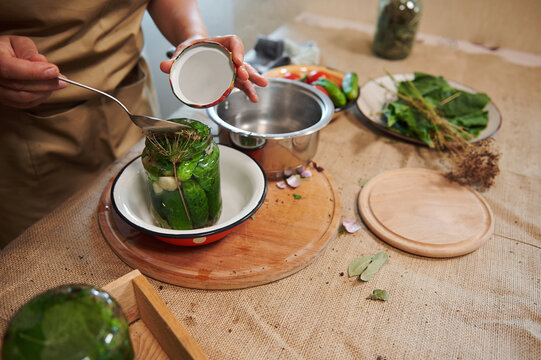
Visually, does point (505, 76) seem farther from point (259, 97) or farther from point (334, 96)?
point (259, 97)

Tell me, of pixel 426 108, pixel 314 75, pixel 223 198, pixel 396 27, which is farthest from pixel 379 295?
pixel 396 27

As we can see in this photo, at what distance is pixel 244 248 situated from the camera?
2.70ft

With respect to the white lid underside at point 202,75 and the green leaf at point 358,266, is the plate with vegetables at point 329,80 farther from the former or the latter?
the green leaf at point 358,266

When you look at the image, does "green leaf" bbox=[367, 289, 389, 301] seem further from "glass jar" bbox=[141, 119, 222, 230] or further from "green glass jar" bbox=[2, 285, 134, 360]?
"green glass jar" bbox=[2, 285, 134, 360]

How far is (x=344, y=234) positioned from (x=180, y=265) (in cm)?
39

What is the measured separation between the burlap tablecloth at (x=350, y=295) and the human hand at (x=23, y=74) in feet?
0.89

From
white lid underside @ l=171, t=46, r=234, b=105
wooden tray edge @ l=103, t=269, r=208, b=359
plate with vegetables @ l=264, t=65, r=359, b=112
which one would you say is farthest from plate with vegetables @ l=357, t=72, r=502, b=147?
wooden tray edge @ l=103, t=269, r=208, b=359

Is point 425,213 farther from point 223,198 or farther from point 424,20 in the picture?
point 424,20

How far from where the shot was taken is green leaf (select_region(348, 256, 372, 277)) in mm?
807

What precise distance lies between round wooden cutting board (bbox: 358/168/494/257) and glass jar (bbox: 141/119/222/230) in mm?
415

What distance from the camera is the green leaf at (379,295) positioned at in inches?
29.9

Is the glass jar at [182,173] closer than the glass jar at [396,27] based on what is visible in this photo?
Yes

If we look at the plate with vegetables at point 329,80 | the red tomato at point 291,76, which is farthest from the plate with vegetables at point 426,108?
the red tomato at point 291,76

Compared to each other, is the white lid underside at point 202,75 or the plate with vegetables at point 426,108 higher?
the white lid underside at point 202,75
